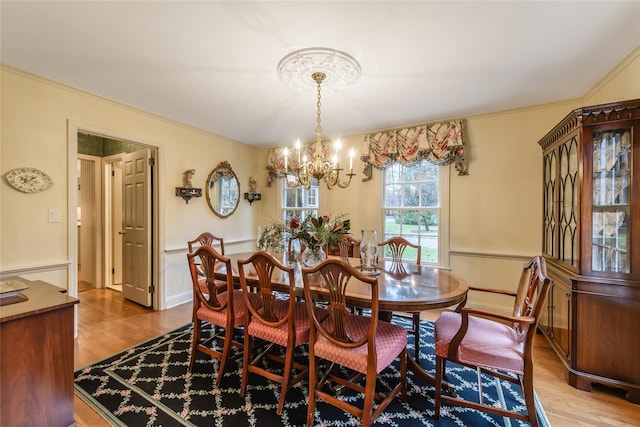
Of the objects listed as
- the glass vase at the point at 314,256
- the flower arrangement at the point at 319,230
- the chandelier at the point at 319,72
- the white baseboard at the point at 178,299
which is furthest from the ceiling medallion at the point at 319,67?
the white baseboard at the point at 178,299

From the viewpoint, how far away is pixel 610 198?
2.07 metres

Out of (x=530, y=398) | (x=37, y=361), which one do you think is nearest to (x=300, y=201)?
(x=37, y=361)

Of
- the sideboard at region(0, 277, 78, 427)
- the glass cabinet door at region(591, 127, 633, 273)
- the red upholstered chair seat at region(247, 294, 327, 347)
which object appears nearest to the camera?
the sideboard at region(0, 277, 78, 427)

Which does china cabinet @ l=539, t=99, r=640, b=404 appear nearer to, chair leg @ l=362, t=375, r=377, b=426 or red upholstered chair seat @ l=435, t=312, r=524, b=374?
red upholstered chair seat @ l=435, t=312, r=524, b=374

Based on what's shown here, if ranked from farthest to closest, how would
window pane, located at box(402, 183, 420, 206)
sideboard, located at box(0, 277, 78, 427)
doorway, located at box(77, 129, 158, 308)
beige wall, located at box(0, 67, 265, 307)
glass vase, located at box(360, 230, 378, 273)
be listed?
1. doorway, located at box(77, 129, 158, 308)
2. window pane, located at box(402, 183, 420, 206)
3. beige wall, located at box(0, 67, 265, 307)
4. glass vase, located at box(360, 230, 378, 273)
5. sideboard, located at box(0, 277, 78, 427)

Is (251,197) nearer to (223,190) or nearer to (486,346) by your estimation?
(223,190)

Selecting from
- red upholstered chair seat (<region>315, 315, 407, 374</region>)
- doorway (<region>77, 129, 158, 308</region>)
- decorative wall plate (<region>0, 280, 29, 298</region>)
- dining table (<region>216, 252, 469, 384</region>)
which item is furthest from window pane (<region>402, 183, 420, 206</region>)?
doorway (<region>77, 129, 158, 308</region>)

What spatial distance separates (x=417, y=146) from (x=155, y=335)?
377cm

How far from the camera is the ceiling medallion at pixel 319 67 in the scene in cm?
209

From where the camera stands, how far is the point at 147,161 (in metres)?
3.68

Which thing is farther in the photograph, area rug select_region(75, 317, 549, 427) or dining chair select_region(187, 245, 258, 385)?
dining chair select_region(187, 245, 258, 385)

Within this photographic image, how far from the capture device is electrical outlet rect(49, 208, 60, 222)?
8.76ft

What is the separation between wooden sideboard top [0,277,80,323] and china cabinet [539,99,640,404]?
3345mm

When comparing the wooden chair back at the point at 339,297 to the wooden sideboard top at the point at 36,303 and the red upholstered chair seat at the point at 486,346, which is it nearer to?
the red upholstered chair seat at the point at 486,346
